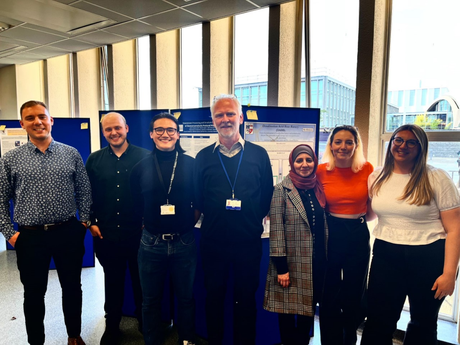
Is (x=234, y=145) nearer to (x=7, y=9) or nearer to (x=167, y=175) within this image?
(x=167, y=175)

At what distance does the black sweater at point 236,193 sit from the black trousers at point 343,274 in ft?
1.54

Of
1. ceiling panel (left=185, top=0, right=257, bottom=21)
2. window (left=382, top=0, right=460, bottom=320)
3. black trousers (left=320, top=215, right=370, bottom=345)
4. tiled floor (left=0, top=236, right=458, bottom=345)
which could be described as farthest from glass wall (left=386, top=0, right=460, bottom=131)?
tiled floor (left=0, top=236, right=458, bottom=345)

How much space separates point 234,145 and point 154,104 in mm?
3315

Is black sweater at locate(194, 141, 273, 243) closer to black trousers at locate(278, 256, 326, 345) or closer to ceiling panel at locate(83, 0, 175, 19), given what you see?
black trousers at locate(278, 256, 326, 345)

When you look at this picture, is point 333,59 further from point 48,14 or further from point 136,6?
point 48,14

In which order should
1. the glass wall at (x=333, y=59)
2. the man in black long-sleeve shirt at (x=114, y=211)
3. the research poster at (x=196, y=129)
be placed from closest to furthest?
the man in black long-sleeve shirt at (x=114, y=211)
the research poster at (x=196, y=129)
the glass wall at (x=333, y=59)

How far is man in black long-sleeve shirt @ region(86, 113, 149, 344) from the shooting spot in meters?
2.19

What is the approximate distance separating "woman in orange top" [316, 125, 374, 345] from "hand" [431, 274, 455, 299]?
1.25 feet

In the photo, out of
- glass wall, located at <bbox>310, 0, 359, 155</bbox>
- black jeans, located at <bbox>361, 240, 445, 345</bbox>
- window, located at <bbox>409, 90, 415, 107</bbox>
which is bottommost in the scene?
black jeans, located at <bbox>361, 240, 445, 345</bbox>

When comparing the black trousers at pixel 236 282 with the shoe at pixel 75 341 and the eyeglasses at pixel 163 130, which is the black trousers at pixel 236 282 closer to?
the eyeglasses at pixel 163 130

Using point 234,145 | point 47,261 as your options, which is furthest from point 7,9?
point 234,145

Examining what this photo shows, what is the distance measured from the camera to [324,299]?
196 centimetres

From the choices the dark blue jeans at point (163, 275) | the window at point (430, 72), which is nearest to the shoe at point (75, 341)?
the dark blue jeans at point (163, 275)

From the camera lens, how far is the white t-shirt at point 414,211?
1670mm
